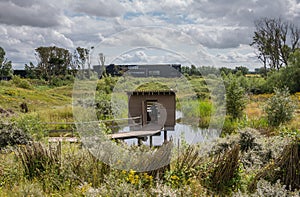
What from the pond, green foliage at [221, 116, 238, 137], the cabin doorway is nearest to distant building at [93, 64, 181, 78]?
the pond

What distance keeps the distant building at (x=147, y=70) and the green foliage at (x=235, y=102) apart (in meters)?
4.79

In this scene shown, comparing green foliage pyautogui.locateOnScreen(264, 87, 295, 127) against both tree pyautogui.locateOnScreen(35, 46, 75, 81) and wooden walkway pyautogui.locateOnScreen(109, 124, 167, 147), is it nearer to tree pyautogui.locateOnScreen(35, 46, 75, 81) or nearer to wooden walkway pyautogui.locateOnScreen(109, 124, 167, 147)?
wooden walkway pyautogui.locateOnScreen(109, 124, 167, 147)

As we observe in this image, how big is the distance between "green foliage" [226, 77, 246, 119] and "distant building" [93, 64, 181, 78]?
4793 mm

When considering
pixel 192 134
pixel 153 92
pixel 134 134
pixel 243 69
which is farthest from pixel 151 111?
pixel 243 69

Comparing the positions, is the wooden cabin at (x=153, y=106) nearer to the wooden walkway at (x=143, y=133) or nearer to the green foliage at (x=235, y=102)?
the wooden walkway at (x=143, y=133)

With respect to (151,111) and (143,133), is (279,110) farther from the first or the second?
(143,133)

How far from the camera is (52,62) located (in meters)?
26.7

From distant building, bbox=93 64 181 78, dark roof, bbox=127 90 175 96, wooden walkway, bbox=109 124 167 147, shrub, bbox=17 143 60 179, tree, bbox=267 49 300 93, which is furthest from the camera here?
tree, bbox=267 49 300 93

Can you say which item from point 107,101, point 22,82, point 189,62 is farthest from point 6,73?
point 189,62

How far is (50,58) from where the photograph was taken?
26969 millimetres

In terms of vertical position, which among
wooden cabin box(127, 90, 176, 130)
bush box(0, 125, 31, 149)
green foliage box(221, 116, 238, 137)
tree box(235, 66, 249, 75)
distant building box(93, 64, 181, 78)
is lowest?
green foliage box(221, 116, 238, 137)

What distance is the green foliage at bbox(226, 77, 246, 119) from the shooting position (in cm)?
1141

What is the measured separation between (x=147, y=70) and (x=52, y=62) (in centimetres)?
2107

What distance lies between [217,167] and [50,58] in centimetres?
2491
